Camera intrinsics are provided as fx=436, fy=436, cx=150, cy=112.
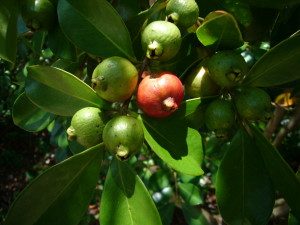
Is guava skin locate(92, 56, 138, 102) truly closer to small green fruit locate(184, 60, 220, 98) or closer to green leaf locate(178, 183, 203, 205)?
small green fruit locate(184, 60, 220, 98)

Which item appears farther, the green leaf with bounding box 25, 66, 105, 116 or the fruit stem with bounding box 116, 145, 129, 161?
the green leaf with bounding box 25, 66, 105, 116

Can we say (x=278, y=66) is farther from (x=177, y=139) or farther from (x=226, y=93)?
(x=177, y=139)

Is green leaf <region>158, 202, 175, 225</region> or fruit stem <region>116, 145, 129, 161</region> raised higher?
fruit stem <region>116, 145, 129, 161</region>

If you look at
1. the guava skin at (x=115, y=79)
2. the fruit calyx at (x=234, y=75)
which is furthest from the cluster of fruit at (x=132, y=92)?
the fruit calyx at (x=234, y=75)

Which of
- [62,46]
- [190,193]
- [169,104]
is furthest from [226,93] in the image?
[190,193]

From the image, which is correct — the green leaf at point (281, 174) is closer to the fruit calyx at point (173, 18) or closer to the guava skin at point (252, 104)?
the guava skin at point (252, 104)

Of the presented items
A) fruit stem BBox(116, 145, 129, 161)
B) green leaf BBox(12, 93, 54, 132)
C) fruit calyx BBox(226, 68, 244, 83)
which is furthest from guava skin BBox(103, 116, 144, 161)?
green leaf BBox(12, 93, 54, 132)
